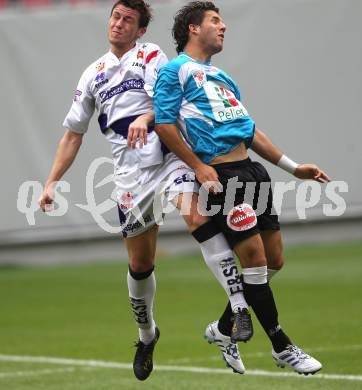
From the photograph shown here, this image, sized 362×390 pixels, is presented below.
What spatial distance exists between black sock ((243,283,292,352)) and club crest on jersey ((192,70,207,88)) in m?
1.33

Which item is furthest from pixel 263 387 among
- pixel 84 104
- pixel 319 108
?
pixel 319 108

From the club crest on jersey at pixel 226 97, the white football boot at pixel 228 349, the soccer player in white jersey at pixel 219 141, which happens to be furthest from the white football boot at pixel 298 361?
the club crest on jersey at pixel 226 97

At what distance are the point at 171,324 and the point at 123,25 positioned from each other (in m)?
5.28

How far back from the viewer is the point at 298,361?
7.79 metres

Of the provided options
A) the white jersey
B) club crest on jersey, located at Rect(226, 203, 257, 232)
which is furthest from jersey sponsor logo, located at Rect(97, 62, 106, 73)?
club crest on jersey, located at Rect(226, 203, 257, 232)

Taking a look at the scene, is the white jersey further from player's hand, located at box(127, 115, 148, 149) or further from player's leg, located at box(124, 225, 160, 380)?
player's hand, located at box(127, 115, 148, 149)

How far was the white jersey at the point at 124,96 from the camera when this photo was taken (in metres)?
8.38

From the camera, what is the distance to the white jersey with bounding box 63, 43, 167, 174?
838 centimetres

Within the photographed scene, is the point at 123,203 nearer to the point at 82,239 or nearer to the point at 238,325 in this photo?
the point at 238,325

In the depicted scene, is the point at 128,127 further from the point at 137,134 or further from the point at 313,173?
the point at 313,173

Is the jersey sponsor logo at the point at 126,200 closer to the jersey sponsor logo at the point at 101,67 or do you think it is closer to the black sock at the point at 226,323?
the jersey sponsor logo at the point at 101,67

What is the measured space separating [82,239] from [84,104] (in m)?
8.83

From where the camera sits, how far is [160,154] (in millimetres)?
8312

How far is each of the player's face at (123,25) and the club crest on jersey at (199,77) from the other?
0.86 m
